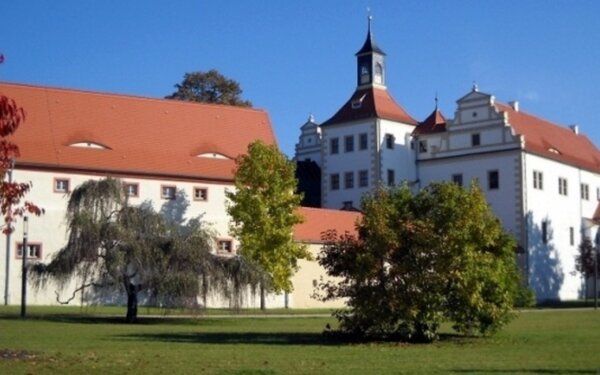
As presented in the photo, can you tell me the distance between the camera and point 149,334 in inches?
1006

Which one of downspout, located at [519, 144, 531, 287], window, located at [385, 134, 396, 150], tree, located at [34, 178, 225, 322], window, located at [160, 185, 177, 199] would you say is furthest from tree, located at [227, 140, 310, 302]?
window, located at [385, 134, 396, 150]

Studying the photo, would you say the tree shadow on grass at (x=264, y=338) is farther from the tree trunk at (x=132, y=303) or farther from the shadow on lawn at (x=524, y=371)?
the shadow on lawn at (x=524, y=371)

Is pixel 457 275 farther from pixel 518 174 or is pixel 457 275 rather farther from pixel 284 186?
pixel 518 174

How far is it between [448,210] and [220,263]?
38.7 feet

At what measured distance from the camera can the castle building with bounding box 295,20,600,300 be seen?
217 ft

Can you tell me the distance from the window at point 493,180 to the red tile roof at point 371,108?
9.18 metres

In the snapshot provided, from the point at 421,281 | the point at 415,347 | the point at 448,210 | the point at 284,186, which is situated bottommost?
the point at 415,347

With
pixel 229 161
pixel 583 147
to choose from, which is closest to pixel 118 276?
pixel 229 161

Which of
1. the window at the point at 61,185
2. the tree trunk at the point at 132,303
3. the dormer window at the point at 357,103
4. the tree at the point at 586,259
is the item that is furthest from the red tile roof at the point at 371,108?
the tree trunk at the point at 132,303

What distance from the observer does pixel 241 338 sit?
79.9ft

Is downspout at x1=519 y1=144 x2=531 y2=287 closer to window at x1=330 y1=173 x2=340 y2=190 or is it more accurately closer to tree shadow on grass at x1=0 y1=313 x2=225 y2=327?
window at x1=330 y1=173 x2=340 y2=190

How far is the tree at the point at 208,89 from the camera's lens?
73.0 m

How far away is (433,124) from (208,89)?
58.0 feet

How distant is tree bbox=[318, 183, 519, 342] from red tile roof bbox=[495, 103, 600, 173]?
1712 inches
